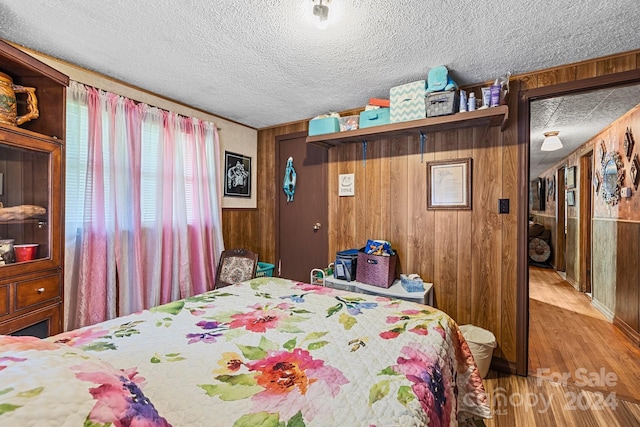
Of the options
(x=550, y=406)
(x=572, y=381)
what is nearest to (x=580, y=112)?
(x=572, y=381)

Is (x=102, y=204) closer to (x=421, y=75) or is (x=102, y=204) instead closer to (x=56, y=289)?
(x=56, y=289)

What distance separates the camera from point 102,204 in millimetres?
2223

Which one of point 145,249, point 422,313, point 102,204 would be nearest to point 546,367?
point 422,313

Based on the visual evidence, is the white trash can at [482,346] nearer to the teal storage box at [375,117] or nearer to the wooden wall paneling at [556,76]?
the teal storage box at [375,117]

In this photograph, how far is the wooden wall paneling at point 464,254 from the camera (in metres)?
2.48

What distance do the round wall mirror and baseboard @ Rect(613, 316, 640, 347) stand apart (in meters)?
1.31

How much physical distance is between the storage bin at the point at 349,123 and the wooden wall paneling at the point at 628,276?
289 centimetres

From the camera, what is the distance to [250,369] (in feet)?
3.33

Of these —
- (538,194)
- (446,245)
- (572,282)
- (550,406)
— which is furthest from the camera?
(538,194)

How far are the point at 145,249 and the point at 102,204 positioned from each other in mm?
516

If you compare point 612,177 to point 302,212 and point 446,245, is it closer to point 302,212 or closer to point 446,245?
point 446,245

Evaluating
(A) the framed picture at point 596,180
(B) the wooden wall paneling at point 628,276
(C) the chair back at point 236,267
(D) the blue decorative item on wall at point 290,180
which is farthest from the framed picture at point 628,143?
(C) the chair back at point 236,267

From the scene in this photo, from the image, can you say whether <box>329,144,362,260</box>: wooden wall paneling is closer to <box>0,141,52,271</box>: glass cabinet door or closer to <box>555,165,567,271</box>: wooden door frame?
<box>0,141,52,271</box>: glass cabinet door

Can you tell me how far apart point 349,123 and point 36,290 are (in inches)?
99.6
